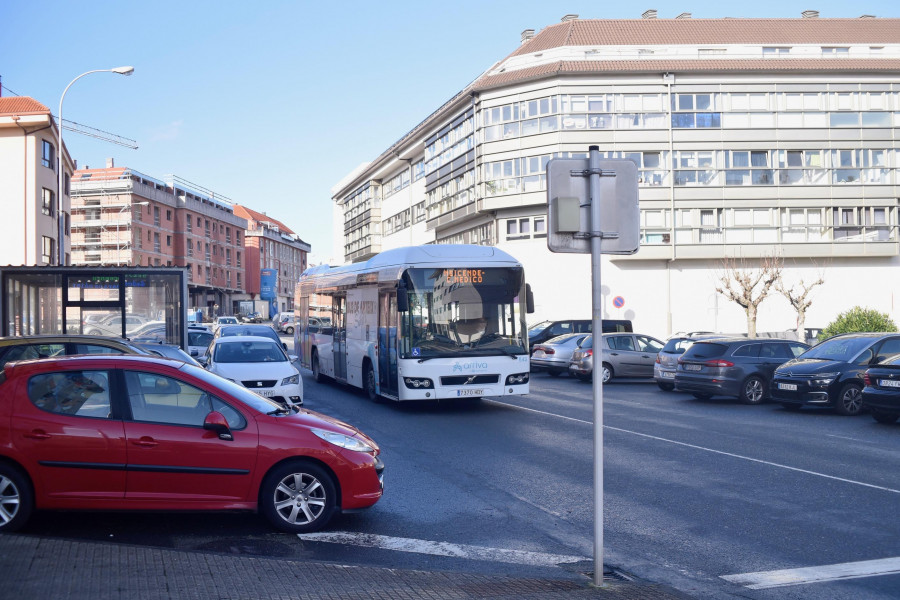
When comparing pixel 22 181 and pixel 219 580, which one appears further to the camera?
pixel 22 181

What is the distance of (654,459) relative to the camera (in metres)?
11.1

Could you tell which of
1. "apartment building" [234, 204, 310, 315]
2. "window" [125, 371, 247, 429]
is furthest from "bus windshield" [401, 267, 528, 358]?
"apartment building" [234, 204, 310, 315]

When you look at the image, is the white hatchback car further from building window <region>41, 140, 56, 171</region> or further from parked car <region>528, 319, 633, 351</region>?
building window <region>41, 140, 56, 171</region>

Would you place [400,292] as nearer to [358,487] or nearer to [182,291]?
[182,291]

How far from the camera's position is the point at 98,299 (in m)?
19.8

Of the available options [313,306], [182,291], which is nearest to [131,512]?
[182,291]

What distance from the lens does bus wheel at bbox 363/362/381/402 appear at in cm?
1800

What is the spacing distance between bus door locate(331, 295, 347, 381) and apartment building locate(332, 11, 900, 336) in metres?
23.6

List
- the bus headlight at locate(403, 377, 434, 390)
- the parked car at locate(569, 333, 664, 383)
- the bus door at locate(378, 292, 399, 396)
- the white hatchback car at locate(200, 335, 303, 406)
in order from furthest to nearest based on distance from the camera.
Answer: the parked car at locate(569, 333, 664, 383) < the bus door at locate(378, 292, 399, 396) < the bus headlight at locate(403, 377, 434, 390) < the white hatchback car at locate(200, 335, 303, 406)

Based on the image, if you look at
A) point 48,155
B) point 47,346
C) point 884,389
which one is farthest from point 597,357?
point 48,155

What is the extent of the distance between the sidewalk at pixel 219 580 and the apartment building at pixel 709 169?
38.5 metres

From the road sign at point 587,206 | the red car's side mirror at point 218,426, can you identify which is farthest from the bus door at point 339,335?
the road sign at point 587,206

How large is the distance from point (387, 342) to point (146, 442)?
10.1 m

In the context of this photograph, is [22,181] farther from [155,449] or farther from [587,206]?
[587,206]
